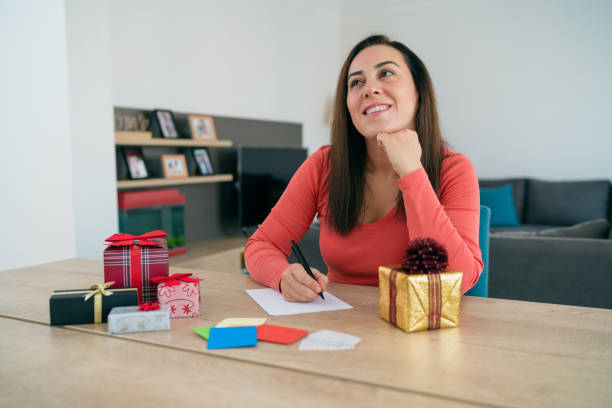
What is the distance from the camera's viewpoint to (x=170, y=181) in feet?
10.2

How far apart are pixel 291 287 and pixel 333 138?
657mm

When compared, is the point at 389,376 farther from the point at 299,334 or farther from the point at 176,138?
the point at 176,138

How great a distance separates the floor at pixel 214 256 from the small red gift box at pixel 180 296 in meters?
2.11

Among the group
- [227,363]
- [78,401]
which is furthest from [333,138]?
[78,401]

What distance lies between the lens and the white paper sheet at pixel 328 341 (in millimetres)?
718

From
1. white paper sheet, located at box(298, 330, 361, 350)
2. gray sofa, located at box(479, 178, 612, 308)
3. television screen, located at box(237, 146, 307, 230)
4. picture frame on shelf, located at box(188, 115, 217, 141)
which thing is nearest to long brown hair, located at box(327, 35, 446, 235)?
white paper sheet, located at box(298, 330, 361, 350)

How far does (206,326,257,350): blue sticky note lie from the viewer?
0.73 metres

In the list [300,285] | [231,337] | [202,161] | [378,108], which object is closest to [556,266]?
[378,108]

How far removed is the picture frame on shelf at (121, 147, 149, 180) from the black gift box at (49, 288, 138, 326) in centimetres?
221

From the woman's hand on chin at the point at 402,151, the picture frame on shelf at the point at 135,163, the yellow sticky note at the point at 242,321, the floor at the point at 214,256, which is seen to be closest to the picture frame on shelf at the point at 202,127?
the picture frame on shelf at the point at 135,163

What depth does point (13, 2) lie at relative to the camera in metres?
1.65

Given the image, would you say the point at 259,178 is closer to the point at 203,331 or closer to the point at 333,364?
the point at 203,331

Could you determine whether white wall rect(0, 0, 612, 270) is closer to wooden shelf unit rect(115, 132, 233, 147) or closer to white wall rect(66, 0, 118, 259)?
white wall rect(66, 0, 118, 259)

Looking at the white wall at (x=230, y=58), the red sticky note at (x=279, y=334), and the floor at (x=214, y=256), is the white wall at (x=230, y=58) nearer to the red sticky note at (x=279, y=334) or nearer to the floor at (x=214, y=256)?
the floor at (x=214, y=256)
